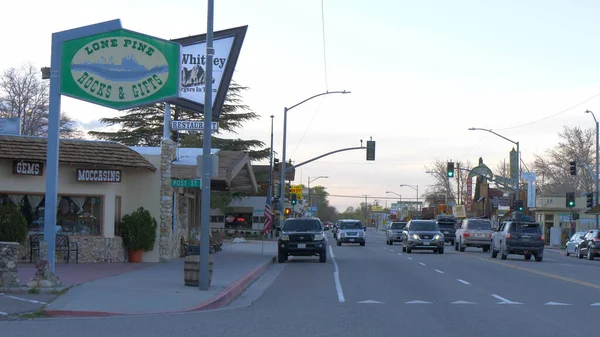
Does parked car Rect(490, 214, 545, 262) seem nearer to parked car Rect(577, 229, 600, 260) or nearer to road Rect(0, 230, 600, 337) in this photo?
parked car Rect(577, 229, 600, 260)

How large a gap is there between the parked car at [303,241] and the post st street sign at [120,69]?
45.1 feet

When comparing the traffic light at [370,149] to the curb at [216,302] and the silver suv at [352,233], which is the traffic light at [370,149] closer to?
the silver suv at [352,233]

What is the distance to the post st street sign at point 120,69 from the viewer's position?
1812 centimetres

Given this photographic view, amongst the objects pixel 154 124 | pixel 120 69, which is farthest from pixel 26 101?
pixel 120 69

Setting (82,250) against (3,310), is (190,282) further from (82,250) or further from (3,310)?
(82,250)

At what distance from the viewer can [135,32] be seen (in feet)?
60.3

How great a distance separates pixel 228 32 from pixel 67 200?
25.3 feet

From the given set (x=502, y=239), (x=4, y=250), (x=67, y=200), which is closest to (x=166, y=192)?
(x=67, y=200)

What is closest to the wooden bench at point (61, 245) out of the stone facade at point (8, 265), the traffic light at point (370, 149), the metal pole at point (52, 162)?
the metal pole at point (52, 162)

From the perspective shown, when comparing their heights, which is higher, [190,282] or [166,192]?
[166,192]

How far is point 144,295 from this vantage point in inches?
634

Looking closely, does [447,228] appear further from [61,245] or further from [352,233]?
[61,245]

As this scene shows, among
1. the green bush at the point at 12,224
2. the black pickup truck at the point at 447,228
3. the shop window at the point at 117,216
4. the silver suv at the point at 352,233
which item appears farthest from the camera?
the black pickup truck at the point at 447,228

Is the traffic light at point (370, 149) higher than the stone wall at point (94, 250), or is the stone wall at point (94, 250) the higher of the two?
the traffic light at point (370, 149)
